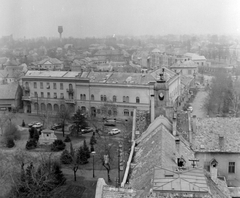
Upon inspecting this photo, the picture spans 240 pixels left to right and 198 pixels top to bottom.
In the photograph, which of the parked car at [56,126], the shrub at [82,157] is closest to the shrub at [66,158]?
the shrub at [82,157]

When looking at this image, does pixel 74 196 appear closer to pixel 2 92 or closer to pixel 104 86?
pixel 104 86

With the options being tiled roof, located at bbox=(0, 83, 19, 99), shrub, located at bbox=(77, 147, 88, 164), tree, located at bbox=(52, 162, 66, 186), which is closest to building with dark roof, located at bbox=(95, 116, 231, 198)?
tree, located at bbox=(52, 162, 66, 186)

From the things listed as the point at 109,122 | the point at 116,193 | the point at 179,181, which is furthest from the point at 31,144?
the point at 179,181

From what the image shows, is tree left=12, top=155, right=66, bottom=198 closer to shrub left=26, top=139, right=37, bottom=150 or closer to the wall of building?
shrub left=26, top=139, right=37, bottom=150

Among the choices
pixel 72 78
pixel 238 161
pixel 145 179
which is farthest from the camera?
pixel 72 78

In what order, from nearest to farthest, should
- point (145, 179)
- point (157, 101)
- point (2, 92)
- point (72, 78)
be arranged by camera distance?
point (145, 179) → point (157, 101) → point (72, 78) → point (2, 92)

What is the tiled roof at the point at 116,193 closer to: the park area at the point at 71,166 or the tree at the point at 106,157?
the park area at the point at 71,166

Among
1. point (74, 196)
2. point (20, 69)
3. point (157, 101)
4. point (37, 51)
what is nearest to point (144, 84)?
point (157, 101)

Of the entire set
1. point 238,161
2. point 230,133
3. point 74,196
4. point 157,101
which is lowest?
point 74,196
